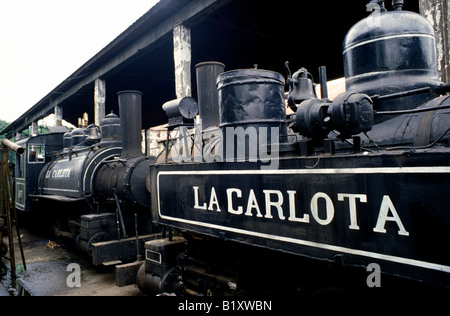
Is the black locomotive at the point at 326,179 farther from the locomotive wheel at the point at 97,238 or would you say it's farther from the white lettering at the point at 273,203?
the locomotive wheel at the point at 97,238

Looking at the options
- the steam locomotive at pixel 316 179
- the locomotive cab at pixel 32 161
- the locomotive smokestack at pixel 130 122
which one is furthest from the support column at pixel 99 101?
the steam locomotive at pixel 316 179

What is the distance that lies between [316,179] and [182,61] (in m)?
6.15

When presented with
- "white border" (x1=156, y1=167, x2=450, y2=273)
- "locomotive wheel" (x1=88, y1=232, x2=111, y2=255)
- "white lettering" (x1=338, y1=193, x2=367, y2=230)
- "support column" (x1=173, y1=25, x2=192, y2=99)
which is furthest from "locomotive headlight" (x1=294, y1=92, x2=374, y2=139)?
"locomotive wheel" (x1=88, y1=232, x2=111, y2=255)

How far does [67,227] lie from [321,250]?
8.39 meters

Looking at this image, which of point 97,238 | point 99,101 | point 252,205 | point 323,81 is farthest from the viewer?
point 99,101

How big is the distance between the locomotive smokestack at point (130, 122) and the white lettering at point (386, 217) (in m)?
5.79

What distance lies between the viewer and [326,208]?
2312mm

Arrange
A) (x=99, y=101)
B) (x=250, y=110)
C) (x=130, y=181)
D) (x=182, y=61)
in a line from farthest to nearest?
1. (x=99, y=101)
2. (x=182, y=61)
3. (x=130, y=181)
4. (x=250, y=110)

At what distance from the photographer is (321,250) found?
2348 mm

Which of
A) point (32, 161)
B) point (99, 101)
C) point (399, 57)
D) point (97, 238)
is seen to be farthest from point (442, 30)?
point (32, 161)

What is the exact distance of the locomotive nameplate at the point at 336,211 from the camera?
1.83 meters

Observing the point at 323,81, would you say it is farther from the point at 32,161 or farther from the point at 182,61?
the point at 32,161

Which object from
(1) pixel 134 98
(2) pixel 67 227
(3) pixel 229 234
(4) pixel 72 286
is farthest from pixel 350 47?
(2) pixel 67 227
